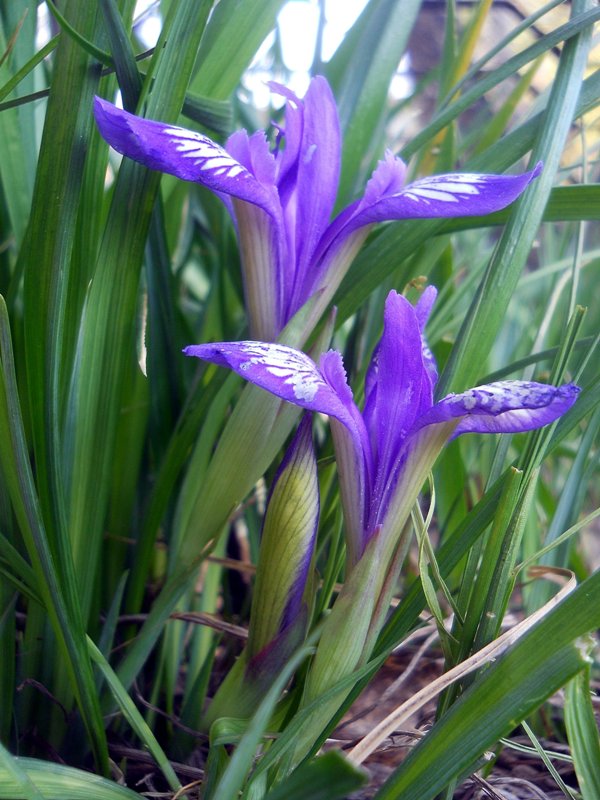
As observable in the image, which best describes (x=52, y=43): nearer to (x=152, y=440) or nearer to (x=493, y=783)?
(x=152, y=440)

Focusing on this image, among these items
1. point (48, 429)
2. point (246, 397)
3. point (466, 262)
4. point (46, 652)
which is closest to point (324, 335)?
point (246, 397)

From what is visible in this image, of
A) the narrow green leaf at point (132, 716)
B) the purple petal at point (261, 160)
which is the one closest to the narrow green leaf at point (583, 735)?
the narrow green leaf at point (132, 716)

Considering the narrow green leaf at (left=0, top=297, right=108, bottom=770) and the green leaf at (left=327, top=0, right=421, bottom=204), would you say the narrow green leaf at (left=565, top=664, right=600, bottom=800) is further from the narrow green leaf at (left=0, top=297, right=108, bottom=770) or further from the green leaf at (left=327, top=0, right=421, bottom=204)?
the green leaf at (left=327, top=0, right=421, bottom=204)

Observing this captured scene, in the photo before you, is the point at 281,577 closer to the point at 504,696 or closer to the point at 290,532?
the point at 290,532

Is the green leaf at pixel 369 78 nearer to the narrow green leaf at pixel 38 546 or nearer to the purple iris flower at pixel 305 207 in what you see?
the purple iris flower at pixel 305 207

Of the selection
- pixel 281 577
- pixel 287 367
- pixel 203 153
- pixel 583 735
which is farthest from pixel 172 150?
pixel 583 735
